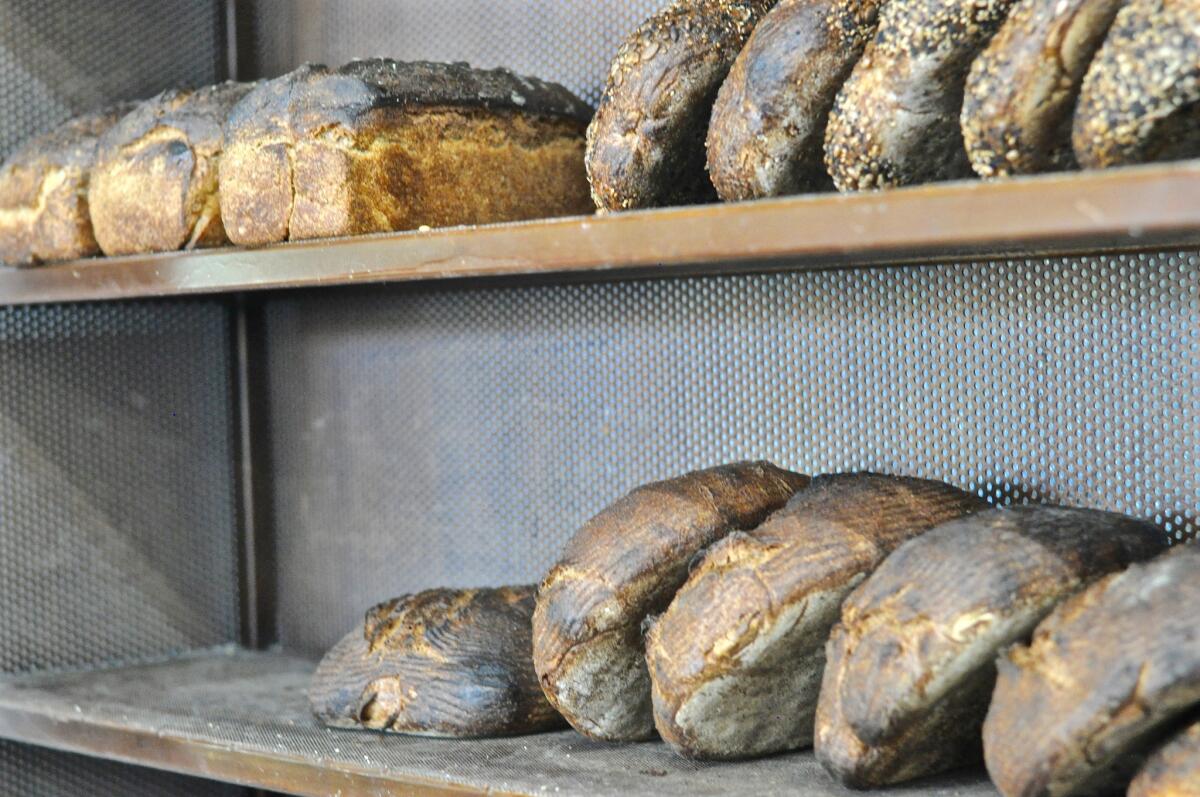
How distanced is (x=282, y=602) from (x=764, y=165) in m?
1.41

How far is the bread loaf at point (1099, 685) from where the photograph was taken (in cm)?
113

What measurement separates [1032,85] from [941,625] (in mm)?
458

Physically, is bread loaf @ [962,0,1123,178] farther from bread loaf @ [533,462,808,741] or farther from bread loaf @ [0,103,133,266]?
bread loaf @ [0,103,133,266]

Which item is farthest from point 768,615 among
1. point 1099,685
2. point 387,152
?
point 387,152

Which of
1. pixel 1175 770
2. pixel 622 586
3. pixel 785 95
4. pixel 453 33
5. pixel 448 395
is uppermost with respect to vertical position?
pixel 785 95

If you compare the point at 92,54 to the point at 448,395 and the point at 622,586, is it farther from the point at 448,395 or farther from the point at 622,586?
the point at 622,586

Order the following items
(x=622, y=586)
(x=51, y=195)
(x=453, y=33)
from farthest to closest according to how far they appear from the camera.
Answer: (x=453, y=33), (x=51, y=195), (x=622, y=586)

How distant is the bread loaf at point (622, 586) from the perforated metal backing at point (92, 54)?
1.26m

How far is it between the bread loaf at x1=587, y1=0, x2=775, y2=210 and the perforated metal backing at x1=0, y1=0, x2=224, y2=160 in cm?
112

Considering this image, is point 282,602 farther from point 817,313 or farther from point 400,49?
point 817,313

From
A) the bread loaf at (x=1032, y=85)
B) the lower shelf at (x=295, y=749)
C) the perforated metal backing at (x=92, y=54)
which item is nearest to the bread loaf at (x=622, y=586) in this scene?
the lower shelf at (x=295, y=749)

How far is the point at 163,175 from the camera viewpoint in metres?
1.96

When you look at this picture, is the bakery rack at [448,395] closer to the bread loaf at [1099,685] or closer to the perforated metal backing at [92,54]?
the perforated metal backing at [92,54]

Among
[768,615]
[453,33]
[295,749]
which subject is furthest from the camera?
[453,33]
